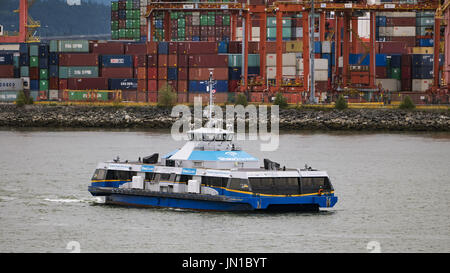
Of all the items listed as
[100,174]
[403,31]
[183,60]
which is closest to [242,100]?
[183,60]

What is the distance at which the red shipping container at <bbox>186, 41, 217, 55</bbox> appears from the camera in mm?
89938

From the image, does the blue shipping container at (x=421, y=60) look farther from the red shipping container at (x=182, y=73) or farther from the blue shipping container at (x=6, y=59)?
the blue shipping container at (x=6, y=59)

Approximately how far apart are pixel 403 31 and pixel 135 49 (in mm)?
35204

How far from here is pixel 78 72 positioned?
307ft

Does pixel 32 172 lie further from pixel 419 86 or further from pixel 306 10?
pixel 419 86

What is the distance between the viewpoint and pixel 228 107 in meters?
84.7

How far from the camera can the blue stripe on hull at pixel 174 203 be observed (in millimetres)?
35219

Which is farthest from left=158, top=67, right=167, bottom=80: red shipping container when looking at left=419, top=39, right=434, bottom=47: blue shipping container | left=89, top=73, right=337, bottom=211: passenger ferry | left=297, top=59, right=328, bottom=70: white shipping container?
left=89, top=73, right=337, bottom=211: passenger ferry

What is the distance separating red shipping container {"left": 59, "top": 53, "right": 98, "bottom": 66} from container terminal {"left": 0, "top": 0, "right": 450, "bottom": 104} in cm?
10

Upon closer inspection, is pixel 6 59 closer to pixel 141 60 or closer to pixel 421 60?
pixel 141 60

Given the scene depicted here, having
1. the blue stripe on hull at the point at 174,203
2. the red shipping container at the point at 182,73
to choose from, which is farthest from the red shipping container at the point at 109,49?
the blue stripe on hull at the point at 174,203

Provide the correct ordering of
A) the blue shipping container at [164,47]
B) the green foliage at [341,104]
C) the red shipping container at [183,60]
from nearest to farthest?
1. the green foliage at [341,104]
2. the red shipping container at [183,60]
3. the blue shipping container at [164,47]

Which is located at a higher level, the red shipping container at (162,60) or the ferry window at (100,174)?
the red shipping container at (162,60)

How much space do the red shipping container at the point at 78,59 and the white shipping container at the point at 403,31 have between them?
126 ft
